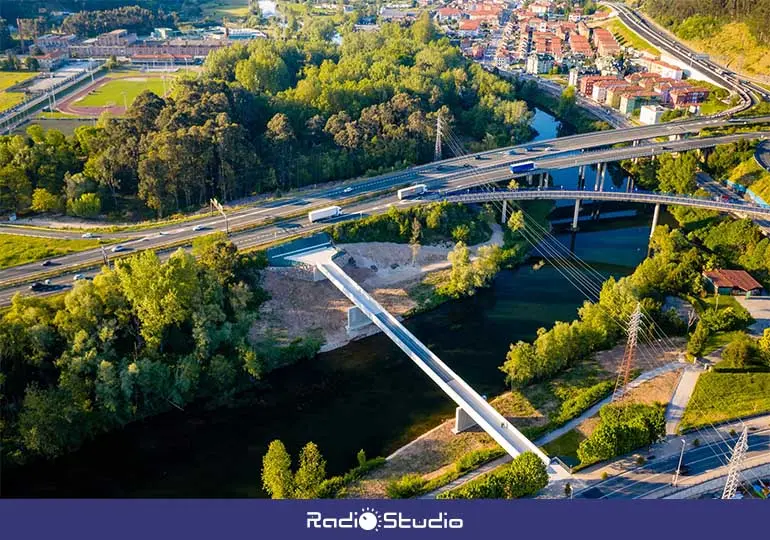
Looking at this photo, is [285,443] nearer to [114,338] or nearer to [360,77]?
[114,338]

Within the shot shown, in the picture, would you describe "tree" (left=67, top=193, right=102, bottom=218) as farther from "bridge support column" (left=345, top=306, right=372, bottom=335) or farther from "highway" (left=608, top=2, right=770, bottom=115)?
"highway" (left=608, top=2, right=770, bottom=115)

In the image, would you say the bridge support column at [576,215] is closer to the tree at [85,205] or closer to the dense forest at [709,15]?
the tree at [85,205]

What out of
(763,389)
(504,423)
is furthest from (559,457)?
(763,389)

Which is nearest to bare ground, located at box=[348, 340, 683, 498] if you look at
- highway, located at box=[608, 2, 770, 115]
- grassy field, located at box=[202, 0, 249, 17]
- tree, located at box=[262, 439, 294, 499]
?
tree, located at box=[262, 439, 294, 499]

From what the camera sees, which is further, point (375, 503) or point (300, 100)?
point (300, 100)

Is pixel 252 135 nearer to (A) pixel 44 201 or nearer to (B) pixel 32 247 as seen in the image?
(A) pixel 44 201

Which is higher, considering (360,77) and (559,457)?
(360,77)
